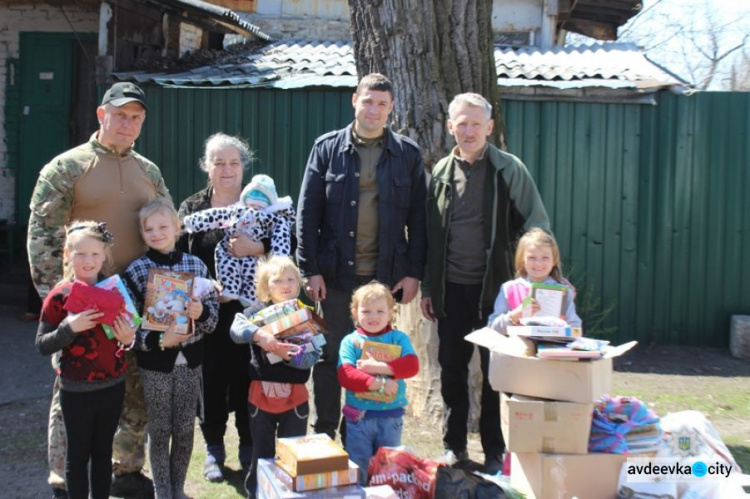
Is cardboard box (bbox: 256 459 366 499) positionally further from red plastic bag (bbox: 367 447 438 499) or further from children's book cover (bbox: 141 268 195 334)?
children's book cover (bbox: 141 268 195 334)

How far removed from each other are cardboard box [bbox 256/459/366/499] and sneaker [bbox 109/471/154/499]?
87 centimetres

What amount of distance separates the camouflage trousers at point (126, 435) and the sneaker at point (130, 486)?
0.03m

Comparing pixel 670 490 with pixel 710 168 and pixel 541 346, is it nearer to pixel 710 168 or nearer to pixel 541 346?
pixel 541 346

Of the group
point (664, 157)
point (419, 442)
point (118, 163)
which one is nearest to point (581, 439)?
point (419, 442)

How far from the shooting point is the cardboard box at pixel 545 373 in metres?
3.68

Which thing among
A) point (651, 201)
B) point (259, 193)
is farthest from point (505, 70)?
point (259, 193)

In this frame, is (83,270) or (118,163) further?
(118,163)

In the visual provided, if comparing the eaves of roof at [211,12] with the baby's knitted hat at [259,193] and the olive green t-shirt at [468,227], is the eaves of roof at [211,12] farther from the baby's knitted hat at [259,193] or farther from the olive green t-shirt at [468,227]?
the olive green t-shirt at [468,227]

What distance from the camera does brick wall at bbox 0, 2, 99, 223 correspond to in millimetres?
9805

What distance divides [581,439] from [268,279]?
1681 mm

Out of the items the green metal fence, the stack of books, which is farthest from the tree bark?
the green metal fence

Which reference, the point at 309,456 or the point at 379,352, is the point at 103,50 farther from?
the point at 309,456

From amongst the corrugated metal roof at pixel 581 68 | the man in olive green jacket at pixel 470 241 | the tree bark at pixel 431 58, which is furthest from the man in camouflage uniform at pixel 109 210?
the corrugated metal roof at pixel 581 68

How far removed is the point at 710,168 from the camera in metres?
8.31
